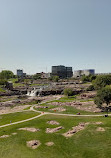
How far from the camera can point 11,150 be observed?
33.1 m

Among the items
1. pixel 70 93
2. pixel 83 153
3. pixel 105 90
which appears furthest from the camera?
pixel 70 93

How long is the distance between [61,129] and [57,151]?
12201mm

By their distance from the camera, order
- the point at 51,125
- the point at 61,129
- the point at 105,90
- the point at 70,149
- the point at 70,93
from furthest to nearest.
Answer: the point at 70,93, the point at 105,90, the point at 51,125, the point at 61,129, the point at 70,149

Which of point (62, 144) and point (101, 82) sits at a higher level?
point (101, 82)

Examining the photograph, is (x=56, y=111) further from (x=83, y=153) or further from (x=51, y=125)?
(x=83, y=153)

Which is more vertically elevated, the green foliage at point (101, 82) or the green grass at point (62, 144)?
the green foliage at point (101, 82)

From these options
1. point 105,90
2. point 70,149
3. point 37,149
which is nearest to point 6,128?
point 37,149

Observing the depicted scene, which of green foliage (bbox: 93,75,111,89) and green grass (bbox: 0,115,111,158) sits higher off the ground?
green foliage (bbox: 93,75,111,89)

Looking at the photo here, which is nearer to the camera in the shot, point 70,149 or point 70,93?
point 70,149

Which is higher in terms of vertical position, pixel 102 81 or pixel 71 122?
pixel 102 81

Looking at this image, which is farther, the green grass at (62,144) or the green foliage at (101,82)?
the green foliage at (101,82)

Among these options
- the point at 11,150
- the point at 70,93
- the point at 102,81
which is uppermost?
the point at 102,81

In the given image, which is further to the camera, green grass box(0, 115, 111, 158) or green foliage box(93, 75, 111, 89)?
green foliage box(93, 75, 111, 89)

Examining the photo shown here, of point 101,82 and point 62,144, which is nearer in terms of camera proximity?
point 62,144
